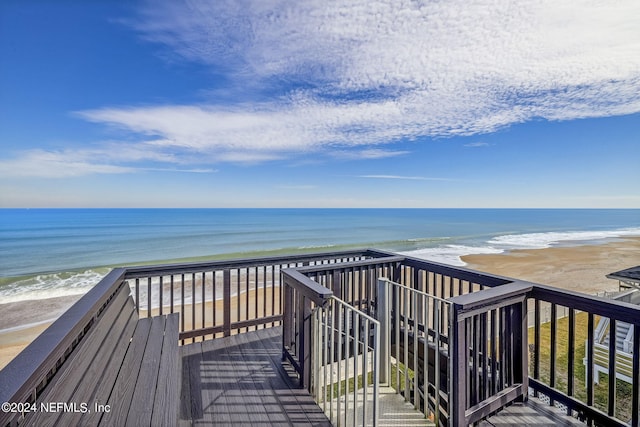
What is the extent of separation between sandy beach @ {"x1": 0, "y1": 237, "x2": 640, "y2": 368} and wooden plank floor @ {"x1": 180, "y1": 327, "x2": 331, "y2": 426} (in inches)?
151

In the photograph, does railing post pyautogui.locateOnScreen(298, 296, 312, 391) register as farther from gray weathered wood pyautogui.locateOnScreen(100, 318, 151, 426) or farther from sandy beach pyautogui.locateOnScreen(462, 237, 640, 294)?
sandy beach pyautogui.locateOnScreen(462, 237, 640, 294)

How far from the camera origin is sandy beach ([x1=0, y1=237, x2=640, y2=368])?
754cm

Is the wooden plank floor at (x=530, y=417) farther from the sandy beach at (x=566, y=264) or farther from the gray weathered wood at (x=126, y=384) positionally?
the sandy beach at (x=566, y=264)

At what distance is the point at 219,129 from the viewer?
36.5 feet

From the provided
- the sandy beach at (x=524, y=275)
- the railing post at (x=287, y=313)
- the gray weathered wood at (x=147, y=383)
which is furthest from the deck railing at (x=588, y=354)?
the sandy beach at (x=524, y=275)

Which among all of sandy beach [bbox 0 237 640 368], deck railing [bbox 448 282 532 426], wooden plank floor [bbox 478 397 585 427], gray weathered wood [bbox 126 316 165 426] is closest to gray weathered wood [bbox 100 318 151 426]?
gray weathered wood [bbox 126 316 165 426]

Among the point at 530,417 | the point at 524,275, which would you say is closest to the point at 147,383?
the point at 530,417

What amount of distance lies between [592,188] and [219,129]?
130 feet

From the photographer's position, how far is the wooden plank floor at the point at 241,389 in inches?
88.7

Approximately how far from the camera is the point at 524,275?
13180mm

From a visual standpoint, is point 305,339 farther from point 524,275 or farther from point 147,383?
point 524,275

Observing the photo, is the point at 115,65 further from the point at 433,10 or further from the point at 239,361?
the point at 239,361

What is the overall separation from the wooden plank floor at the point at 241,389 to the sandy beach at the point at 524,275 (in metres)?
3.82

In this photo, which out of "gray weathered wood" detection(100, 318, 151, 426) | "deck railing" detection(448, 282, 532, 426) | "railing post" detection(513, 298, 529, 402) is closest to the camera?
"gray weathered wood" detection(100, 318, 151, 426)
